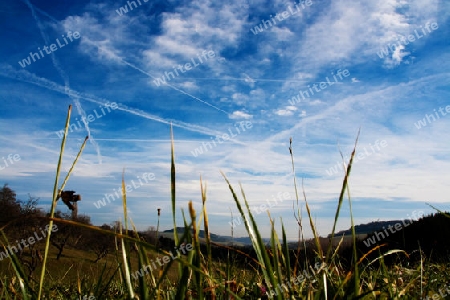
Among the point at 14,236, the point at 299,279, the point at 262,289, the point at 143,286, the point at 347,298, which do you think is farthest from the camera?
the point at 14,236

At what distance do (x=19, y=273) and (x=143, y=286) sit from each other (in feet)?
2.33

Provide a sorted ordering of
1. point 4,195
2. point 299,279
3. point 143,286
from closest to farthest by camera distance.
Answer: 1. point 143,286
2. point 299,279
3. point 4,195

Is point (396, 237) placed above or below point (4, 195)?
below

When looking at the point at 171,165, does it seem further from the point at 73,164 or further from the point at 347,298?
the point at 347,298

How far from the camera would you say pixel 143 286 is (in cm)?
123

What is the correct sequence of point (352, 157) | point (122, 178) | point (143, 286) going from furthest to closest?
point (352, 157) < point (122, 178) < point (143, 286)

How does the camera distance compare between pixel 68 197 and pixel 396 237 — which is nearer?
pixel 68 197

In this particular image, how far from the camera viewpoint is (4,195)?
52750 millimetres

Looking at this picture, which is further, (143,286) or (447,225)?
(447,225)

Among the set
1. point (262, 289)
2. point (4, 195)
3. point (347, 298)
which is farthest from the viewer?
point (4, 195)

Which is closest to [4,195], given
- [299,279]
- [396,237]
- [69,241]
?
[69,241]

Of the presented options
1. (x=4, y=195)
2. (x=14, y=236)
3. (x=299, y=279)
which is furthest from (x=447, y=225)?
(x=4, y=195)

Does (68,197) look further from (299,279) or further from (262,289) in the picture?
(299,279)

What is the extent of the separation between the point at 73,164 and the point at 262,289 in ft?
4.88
